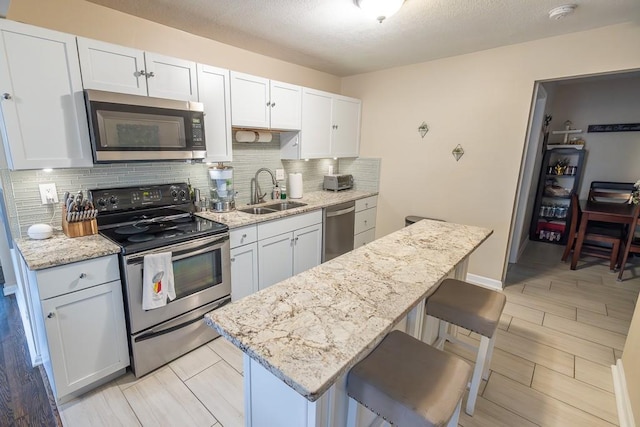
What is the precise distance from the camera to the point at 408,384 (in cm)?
107

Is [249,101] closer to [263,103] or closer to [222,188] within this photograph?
[263,103]

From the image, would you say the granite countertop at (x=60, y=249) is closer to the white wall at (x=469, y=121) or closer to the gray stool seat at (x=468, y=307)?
the gray stool seat at (x=468, y=307)

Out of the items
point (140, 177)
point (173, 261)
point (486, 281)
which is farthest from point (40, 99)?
point (486, 281)

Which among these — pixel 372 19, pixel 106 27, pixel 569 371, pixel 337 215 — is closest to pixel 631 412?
pixel 569 371

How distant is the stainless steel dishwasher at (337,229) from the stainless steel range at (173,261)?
51.1 inches

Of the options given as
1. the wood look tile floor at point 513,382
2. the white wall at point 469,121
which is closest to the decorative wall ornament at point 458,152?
the white wall at point 469,121

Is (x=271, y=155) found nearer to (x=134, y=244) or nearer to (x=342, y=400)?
(x=134, y=244)

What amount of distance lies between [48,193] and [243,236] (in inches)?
51.8

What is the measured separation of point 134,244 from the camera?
181 centimetres

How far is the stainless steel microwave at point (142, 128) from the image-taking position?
6.05ft

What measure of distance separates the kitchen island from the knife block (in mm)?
1479

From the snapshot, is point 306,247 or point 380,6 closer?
point 380,6

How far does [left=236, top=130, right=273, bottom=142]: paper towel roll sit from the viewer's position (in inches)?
114

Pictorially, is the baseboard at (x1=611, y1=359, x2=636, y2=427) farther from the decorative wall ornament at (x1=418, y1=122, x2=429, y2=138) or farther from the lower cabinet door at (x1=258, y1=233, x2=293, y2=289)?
the decorative wall ornament at (x1=418, y1=122, x2=429, y2=138)
